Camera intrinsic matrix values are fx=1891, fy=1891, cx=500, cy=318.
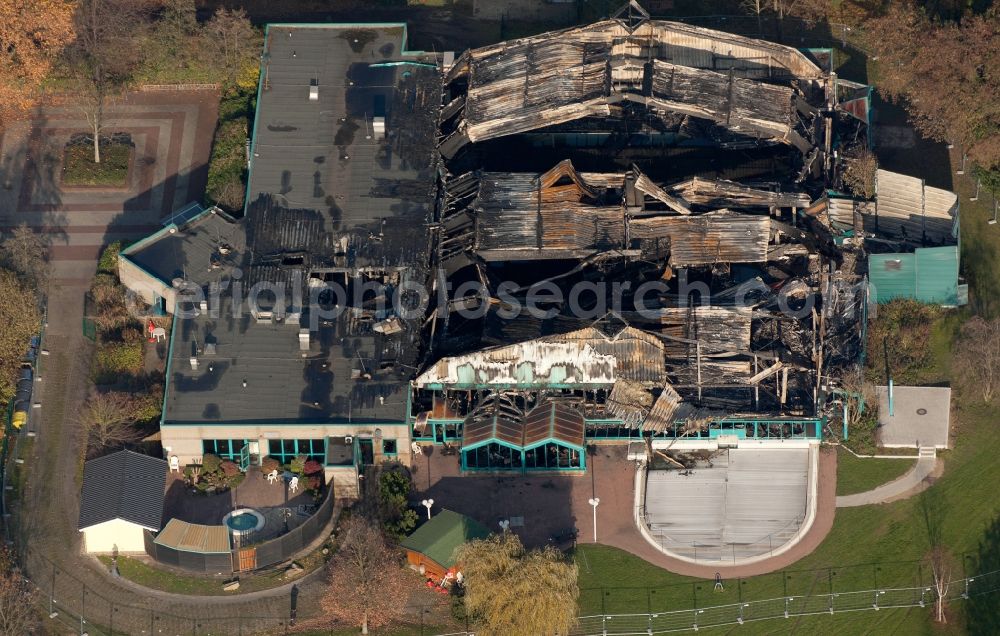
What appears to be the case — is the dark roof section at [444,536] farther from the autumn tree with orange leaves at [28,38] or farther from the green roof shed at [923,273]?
the autumn tree with orange leaves at [28,38]

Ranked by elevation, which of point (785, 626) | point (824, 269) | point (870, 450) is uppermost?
point (824, 269)

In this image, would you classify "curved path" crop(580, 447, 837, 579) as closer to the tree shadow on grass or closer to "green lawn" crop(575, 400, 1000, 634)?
"green lawn" crop(575, 400, 1000, 634)

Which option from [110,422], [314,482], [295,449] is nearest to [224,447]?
[295,449]

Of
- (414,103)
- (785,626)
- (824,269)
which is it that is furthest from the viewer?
(414,103)

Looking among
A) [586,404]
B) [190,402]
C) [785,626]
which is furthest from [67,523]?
[785,626]

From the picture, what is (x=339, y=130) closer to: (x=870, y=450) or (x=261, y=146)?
(x=261, y=146)

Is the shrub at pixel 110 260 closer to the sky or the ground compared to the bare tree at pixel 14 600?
closer to the sky

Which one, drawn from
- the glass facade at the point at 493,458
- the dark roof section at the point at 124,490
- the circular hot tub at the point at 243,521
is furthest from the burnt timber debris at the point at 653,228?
the dark roof section at the point at 124,490
